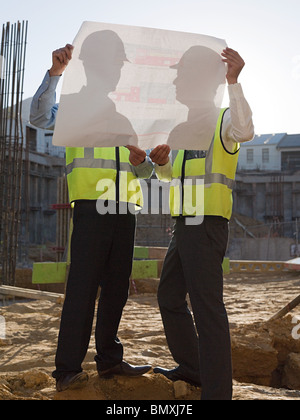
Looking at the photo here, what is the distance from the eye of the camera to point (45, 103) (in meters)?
2.50

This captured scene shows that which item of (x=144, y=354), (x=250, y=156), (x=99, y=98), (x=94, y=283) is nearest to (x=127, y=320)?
(x=144, y=354)

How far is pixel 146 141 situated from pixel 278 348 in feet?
10.7

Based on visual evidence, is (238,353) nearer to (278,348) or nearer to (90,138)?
(278,348)

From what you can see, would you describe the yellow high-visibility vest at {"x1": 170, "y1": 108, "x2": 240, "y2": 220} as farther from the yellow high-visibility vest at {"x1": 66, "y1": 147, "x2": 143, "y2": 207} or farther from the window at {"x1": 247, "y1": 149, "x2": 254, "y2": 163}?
the window at {"x1": 247, "y1": 149, "x2": 254, "y2": 163}

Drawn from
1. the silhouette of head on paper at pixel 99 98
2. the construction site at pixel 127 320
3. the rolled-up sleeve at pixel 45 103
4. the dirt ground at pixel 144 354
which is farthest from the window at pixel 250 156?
the silhouette of head on paper at pixel 99 98

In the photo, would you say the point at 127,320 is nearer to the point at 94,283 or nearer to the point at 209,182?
the point at 94,283

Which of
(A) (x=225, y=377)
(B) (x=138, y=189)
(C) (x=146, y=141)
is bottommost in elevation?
(A) (x=225, y=377)

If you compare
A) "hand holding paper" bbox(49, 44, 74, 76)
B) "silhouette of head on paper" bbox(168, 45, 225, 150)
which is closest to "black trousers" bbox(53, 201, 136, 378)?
"silhouette of head on paper" bbox(168, 45, 225, 150)

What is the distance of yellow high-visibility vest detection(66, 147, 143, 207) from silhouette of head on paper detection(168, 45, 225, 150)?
1.38ft

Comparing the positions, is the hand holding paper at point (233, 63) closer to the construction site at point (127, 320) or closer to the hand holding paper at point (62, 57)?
the hand holding paper at point (62, 57)

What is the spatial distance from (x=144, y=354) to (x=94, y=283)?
5.51 ft

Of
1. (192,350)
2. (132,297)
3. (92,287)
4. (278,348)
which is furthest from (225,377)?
(132,297)

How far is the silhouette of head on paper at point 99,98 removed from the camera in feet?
7.24

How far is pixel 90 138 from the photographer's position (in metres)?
2.24
